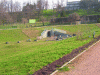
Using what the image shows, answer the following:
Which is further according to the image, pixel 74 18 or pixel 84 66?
pixel 74 18

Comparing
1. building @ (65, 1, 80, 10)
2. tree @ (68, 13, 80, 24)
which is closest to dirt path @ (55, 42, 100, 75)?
tree @ (68, 13, 80, 24)

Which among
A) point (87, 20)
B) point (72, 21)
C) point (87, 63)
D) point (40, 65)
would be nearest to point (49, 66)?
point (40, 65)

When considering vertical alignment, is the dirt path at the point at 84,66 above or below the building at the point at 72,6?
below

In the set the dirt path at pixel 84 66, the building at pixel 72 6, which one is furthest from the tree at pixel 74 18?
the dirt path at pixel 84 66

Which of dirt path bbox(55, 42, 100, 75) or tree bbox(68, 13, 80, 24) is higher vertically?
tree bbox(68, 13, 80, 24)

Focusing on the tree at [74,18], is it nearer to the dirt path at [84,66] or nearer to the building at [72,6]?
the building at [72,6]

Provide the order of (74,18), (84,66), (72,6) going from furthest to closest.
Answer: (72,6)
(74,18)
(84,66)

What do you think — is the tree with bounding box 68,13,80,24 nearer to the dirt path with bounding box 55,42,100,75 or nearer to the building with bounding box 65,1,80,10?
the building with bounding box 65,1,80,10

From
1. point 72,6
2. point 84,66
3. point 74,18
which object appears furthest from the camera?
point 72,6

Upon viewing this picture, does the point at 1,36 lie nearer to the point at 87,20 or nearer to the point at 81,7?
the point at 87,20

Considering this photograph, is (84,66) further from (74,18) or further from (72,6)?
(72,6)

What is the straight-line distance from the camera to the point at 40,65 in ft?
25.6

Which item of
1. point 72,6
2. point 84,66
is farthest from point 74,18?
point 84,66

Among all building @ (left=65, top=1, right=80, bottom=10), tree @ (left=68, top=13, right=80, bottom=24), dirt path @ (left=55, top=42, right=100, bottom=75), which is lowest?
dirt path @ (left=55, top=42, right=100, bottom=75)
